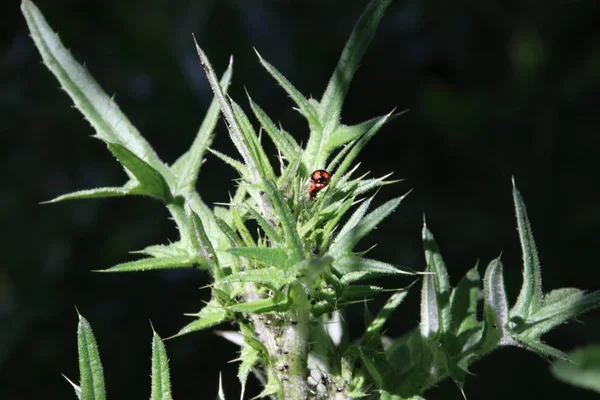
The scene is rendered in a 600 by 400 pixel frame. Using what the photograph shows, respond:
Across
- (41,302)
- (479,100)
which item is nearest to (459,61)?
(479,100)

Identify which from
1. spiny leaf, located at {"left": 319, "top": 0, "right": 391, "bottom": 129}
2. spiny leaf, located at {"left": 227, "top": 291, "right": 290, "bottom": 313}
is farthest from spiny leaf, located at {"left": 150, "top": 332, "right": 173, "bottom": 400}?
spiny leaf, located at {"left": 319, "top": 0, "right": 391, "bottom": 129}

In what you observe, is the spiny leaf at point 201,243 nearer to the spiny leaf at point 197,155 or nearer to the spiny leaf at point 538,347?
the spiny leaf at point 197,155

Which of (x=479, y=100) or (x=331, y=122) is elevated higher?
(x=479, y=100)

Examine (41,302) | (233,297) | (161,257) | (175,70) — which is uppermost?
(175,70)

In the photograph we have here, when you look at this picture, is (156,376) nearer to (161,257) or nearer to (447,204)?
(161,257)

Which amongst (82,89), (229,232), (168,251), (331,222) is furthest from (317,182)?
(82,89)

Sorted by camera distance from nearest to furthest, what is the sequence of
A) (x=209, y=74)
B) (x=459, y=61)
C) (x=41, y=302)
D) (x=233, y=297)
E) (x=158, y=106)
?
(x=209, y=74) → (x=233, y=297) → (x=41, y=302) → (x=158, y=106) → (x=459, y=61)
